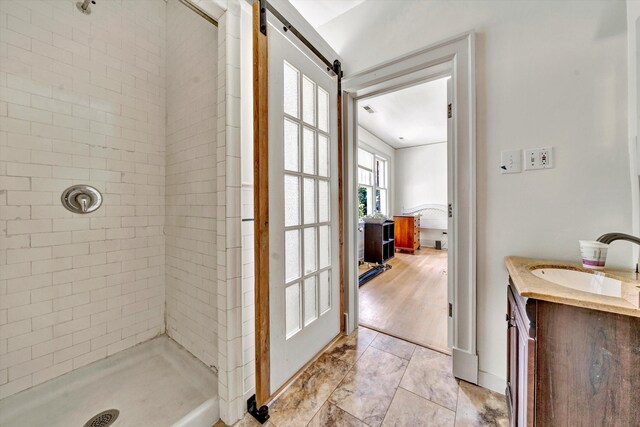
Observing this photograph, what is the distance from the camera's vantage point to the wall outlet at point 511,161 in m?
1.30

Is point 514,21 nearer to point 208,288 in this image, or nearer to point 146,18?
point 208,288

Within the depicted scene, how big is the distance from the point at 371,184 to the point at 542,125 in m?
4.00

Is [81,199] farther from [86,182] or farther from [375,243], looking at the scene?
[375,243]

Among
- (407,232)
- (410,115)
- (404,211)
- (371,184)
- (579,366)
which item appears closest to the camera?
(579,366)

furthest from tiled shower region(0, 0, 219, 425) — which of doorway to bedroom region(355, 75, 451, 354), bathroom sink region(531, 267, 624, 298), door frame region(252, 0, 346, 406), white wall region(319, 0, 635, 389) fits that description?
bathroom sink region(531, 267, 624, 298)

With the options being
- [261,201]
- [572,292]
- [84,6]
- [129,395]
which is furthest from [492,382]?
[84,6]

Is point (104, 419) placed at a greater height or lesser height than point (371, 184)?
lesser

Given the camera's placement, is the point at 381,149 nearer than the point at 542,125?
No

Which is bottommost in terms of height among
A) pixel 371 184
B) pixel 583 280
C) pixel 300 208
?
pixel 583 280

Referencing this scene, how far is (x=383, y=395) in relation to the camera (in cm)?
134

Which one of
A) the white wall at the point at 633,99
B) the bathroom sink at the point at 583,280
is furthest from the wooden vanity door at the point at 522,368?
the white wall at the point at 633,99

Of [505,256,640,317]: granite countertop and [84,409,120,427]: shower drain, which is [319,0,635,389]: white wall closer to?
[505,256,640,317]: granite countertop

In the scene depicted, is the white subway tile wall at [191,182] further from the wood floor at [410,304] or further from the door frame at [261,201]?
the wood floor at [410,304]

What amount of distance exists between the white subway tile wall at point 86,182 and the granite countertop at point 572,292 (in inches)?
61.1
